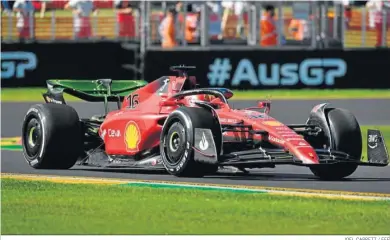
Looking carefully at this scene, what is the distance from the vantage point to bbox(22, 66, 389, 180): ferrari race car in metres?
13.3

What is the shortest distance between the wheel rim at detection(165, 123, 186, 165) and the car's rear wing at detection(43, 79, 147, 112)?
2.12m

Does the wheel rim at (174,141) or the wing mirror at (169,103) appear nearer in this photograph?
the wheel rim at (174,141)

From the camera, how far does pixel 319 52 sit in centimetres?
2967

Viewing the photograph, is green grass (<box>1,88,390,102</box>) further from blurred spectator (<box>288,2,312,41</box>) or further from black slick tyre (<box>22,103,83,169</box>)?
black slick tyre (<box>22,103,83,169</box>)

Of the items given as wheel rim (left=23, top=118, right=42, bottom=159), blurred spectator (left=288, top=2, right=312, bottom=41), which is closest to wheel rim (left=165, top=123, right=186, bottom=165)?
wheel rim (left=23, top=118, right=42, bottom=159)

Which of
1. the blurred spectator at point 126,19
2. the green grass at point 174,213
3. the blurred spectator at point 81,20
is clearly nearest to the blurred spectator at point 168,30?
the blurred spectator at point 126,19

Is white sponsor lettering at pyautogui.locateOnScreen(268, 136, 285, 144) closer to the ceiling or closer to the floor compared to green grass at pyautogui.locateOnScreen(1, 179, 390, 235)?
closer to the ceiling

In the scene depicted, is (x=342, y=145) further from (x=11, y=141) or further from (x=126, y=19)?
(x=126, y=19)

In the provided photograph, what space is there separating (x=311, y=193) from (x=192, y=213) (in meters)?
1.84

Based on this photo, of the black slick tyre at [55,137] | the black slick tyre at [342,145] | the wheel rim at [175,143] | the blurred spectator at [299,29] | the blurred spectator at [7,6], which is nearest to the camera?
the wheel rim at [175,143]

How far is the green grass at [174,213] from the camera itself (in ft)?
32.7

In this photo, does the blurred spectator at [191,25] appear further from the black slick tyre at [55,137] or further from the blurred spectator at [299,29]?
the black slick tyre at [55,137]

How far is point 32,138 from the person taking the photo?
49.5 feet

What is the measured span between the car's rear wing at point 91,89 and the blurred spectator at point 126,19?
13258 mm
